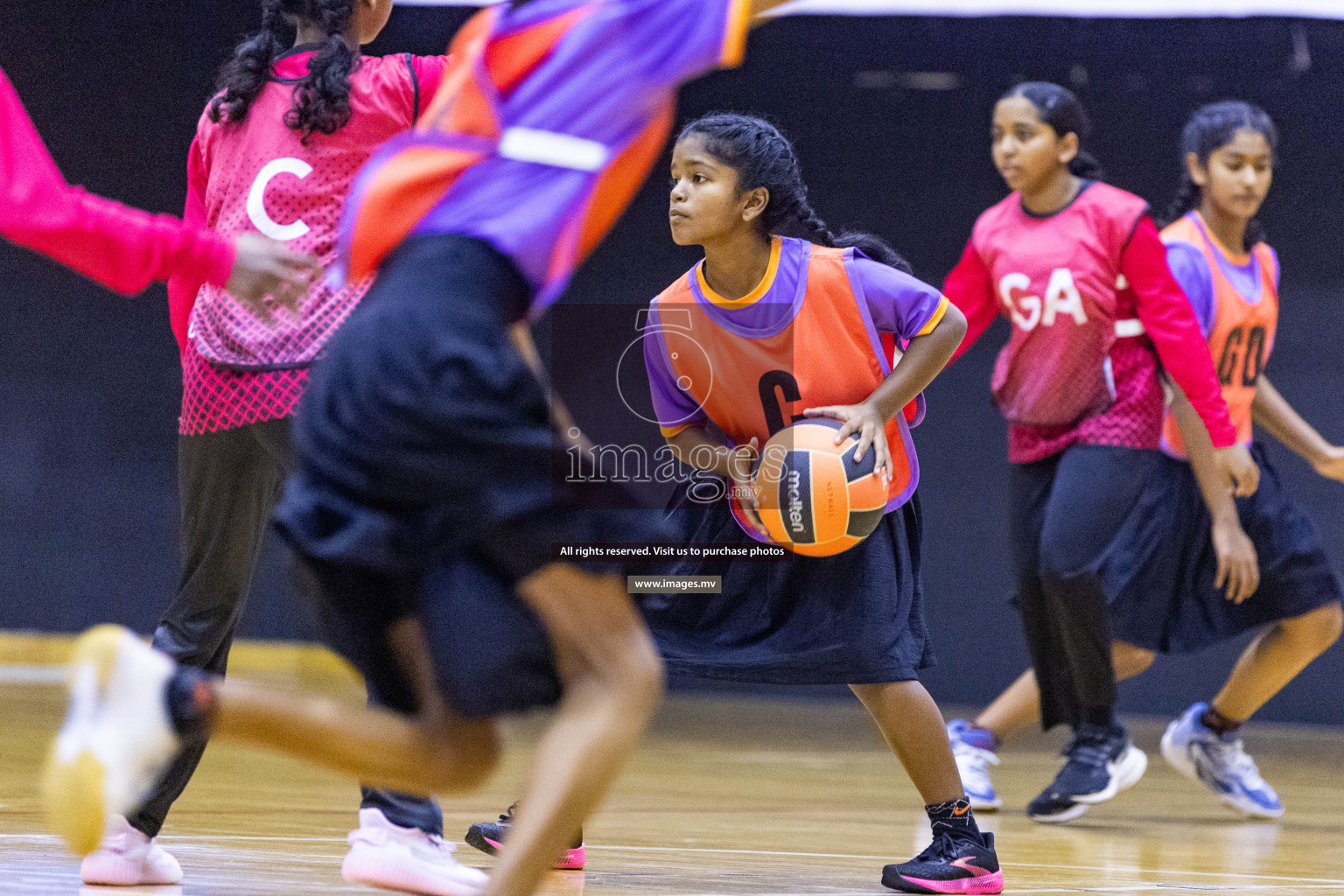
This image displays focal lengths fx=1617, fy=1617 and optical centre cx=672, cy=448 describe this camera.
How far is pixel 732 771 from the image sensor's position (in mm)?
5035

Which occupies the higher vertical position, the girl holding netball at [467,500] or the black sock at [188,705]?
the girl holding netball at [467,500]

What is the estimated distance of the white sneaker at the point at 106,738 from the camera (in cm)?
181

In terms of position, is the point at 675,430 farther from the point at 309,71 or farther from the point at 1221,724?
the point at 1221,724

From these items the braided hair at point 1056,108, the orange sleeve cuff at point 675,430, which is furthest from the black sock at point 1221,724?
the orange sleeve cuff at point 675,430

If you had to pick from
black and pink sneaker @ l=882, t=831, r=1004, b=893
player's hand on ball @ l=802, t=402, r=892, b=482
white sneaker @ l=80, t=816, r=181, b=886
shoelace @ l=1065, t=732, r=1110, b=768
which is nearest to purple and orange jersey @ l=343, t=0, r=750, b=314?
player's hand on ball @ l=802, t=402, r=892, b=482

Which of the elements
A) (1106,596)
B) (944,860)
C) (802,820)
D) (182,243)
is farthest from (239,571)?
(1106,596)

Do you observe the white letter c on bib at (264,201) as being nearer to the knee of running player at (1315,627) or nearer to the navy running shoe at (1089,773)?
the navy running shoe at (1089,773)

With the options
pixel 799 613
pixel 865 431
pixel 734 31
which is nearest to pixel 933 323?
pixel 865 431

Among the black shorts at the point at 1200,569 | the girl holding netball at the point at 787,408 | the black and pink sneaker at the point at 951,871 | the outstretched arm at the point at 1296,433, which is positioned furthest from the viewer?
the outstretched arm at the point at 1296,433

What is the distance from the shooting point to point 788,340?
301 centimetres

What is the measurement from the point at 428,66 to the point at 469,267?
39.6 inches

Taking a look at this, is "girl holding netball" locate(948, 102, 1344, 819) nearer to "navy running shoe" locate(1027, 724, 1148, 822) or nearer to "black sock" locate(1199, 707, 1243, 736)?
"black sock" locate(1199, 707, 1243, 736)

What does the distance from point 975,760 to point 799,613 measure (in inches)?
57.3

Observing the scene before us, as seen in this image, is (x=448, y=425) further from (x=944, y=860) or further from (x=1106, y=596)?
(x=1106, y=596)
